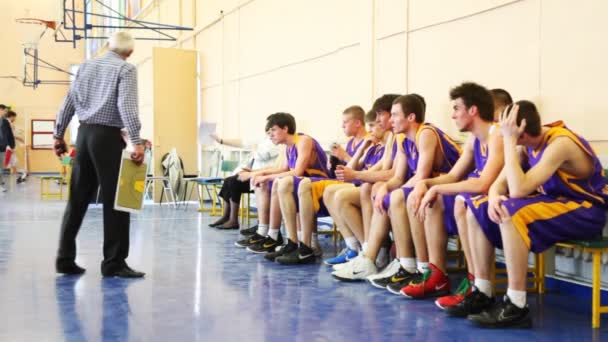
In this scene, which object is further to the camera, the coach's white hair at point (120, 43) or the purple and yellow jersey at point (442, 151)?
the coach's white hair at point (120, 43)

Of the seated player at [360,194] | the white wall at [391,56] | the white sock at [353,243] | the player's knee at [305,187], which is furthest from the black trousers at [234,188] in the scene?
the white sock at [353,243]

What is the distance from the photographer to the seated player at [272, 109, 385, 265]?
454cm

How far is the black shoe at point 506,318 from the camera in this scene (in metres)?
2.81

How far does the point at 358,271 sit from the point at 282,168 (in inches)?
61.7

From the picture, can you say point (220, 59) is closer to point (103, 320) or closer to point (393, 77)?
point (393, 77)

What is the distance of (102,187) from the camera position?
3.92 metres

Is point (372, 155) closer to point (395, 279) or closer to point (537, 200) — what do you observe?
point (395, 279)

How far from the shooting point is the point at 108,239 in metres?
3.98

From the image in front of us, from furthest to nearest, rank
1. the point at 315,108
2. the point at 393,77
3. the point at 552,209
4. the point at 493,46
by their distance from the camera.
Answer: the point at 315,108, the point at 393,77, the point at 493,46, the point at 552,209

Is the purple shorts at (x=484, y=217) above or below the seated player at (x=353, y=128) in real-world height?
below

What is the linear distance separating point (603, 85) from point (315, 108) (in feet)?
12.1

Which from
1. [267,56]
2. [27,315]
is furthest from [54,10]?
[27,315]

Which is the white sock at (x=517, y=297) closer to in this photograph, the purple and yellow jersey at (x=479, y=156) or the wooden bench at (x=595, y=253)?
the wooden bench at (x=595, y=253)

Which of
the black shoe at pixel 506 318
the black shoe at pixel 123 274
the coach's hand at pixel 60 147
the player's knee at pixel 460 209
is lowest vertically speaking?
the black shoe at pixel 123 274
